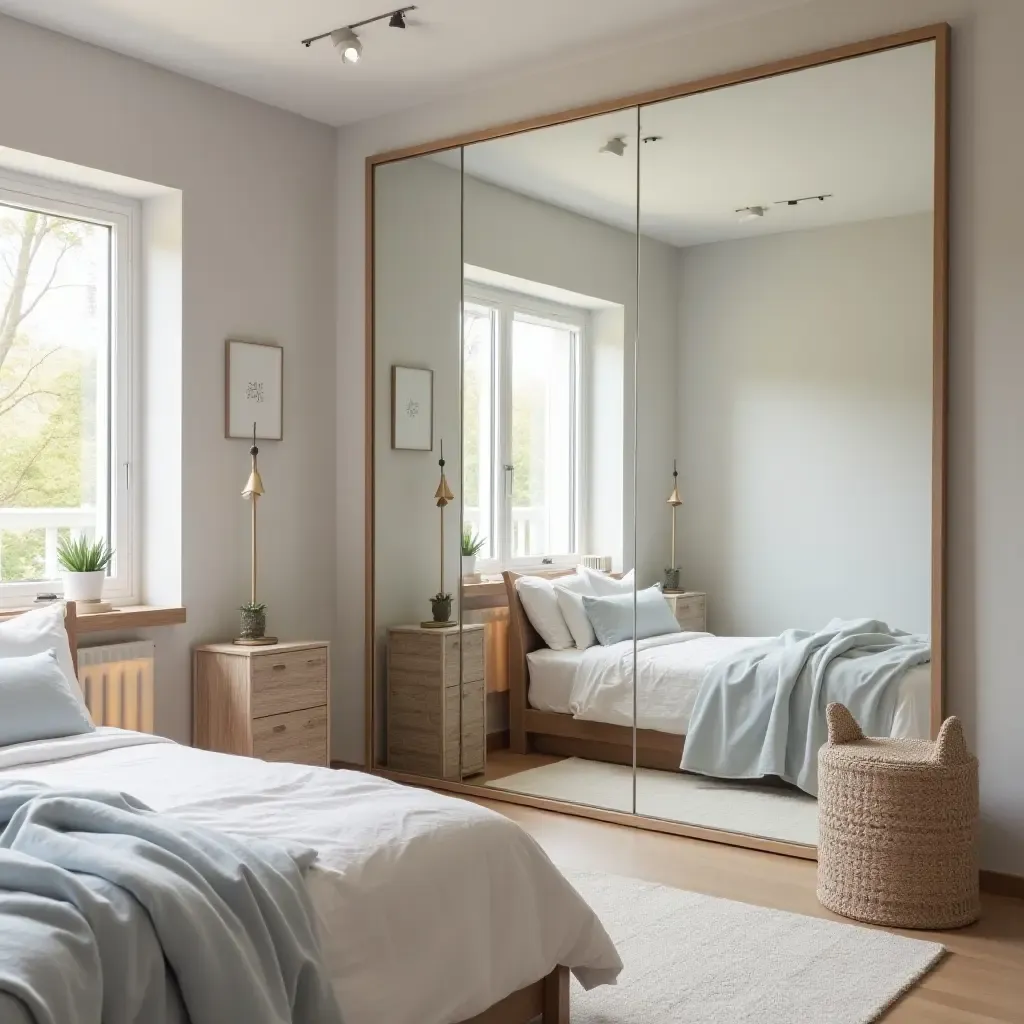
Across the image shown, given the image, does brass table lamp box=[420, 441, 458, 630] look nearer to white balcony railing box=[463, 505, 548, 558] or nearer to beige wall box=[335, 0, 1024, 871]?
white balcony railing box=[463, 505, 548, 558]

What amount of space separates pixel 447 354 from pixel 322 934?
2.98 m

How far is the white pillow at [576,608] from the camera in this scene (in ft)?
14.4

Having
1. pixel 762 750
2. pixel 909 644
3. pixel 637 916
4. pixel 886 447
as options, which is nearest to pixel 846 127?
pixel 886 447

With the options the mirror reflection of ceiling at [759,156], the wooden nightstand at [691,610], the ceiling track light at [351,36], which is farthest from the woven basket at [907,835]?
the ceiling track light at [351,36]

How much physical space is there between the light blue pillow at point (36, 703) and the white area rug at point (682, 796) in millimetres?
1787

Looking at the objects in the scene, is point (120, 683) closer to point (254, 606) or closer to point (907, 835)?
point (254, 606)

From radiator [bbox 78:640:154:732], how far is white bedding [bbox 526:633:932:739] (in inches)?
56.0

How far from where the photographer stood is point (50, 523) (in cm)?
431


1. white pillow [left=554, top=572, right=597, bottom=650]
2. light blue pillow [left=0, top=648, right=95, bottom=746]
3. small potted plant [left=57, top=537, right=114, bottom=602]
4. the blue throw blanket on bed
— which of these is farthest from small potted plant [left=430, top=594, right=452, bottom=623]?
the blue throw blanket on bed

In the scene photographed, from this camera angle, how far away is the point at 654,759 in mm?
4215

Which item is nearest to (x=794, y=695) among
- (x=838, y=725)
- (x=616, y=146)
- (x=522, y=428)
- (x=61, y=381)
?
(x=838, y=725)

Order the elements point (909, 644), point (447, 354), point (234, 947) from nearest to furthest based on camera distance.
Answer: point (234, 947) < point (909, 644) < point (447, 354)

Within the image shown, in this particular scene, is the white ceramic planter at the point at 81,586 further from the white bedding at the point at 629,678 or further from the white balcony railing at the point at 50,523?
the white bedding at the point at 629,678

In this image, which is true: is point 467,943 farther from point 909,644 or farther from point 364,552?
point 364,552
